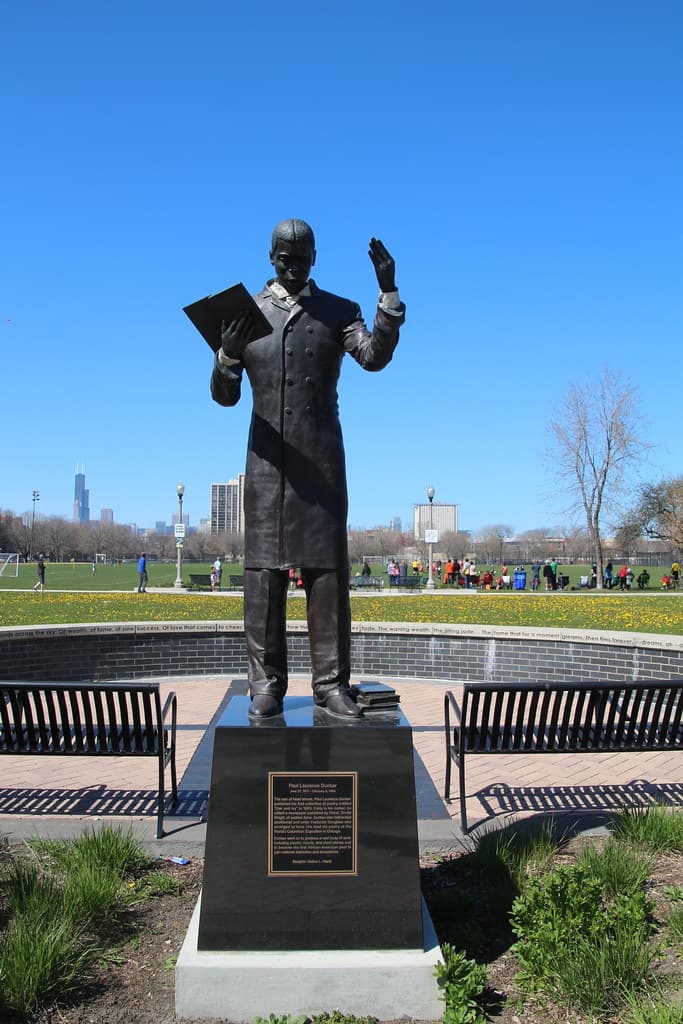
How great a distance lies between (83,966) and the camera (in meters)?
3.22

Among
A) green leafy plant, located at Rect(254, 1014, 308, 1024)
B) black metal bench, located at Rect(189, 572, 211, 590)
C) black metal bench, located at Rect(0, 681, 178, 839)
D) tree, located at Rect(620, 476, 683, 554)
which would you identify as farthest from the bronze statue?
tree, located at Rect(620, 476, 683, 554)

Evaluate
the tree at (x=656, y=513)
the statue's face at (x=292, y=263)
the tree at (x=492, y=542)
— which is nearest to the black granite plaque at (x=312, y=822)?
the statue's face at (x=292, y=263)

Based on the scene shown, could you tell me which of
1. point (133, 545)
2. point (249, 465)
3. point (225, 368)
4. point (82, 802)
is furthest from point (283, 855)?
point (133, 545)

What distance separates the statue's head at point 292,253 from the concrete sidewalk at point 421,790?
2.23 m

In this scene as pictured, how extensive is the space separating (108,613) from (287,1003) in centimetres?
1258

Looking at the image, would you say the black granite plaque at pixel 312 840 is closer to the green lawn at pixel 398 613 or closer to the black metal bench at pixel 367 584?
the green lawn at pixel 398 613

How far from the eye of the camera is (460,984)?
117 inches

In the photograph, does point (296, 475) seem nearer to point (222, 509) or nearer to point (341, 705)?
point (341, 705)

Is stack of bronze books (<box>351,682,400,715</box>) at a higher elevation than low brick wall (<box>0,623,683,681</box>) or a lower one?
higher

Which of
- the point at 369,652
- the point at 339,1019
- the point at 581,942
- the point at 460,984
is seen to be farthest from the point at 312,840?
A: the point at 369,652

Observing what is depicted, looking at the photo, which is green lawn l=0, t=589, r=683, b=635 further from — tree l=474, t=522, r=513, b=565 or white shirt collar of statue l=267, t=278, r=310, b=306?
tree l=474, t=522, r=513, b=565

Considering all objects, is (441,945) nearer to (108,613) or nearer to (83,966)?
(83,966)

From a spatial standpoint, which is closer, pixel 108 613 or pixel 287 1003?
pixel 287 1003

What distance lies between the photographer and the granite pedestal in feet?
9.93
